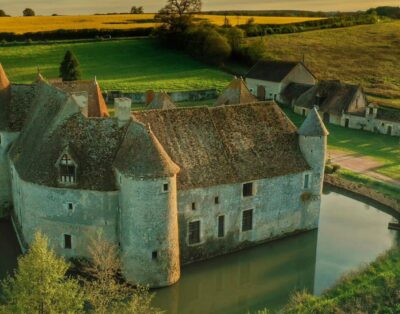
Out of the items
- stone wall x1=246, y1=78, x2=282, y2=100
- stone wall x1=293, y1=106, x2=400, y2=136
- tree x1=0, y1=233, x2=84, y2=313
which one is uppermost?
tree x1=0, y1=233, x2=84, y2=313

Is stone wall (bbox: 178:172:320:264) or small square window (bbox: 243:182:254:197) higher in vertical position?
small square window (bbox: 243:182:254:197)

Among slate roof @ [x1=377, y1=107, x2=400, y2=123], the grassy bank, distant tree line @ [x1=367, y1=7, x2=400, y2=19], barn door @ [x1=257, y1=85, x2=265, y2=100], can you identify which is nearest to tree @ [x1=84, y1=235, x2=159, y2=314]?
the grassy bank

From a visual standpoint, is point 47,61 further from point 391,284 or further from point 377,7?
point 377,7

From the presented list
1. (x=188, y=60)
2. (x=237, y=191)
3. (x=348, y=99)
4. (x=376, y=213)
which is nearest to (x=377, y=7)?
(x=188, y=60)

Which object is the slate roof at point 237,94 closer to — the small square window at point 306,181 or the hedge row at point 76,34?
the small square window at point 306,181

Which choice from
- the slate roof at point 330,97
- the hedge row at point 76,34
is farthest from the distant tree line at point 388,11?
the slate roof at point 330,97

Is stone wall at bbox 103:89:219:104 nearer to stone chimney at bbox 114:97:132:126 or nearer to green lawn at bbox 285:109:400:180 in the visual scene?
green lawn at bbox 285:109:400:180
